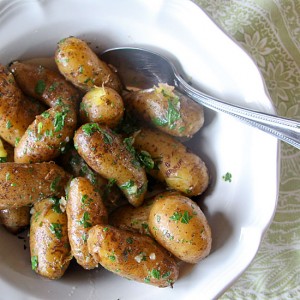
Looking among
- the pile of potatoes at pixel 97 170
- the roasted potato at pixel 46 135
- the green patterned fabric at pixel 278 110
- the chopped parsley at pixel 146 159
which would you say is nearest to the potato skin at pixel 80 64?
the pile of potatoes at pixel 97 170

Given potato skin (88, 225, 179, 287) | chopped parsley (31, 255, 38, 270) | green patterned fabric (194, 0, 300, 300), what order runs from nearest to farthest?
potato skin (88, 225, 179, 287)
chopped parsley (31, 255, 38, 270)
green patterned fabric (194, 0, 300, 300)

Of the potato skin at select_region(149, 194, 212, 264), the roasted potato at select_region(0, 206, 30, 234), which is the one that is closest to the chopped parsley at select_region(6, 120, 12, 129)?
the roasted potato at select_region(0, 206, 30, 234)

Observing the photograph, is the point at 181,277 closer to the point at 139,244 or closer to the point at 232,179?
the point at 139,244

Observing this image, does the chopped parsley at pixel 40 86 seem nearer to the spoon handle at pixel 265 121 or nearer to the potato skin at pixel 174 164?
the potato skin at pixel 174 164

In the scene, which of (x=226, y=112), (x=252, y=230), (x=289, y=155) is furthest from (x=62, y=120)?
(x=289, y=155)

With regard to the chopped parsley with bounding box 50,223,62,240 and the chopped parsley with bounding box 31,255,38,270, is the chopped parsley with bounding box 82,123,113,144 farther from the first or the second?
the chopped parsley with bounding box 31,255,38,270
